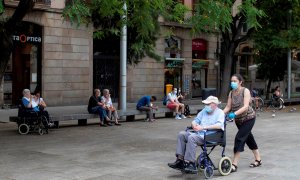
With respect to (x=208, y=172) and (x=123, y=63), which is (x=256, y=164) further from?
(x=123, y=63)

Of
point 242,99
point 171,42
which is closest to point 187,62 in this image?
point 171,42

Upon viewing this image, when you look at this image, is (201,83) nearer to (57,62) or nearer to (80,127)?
(57,62)

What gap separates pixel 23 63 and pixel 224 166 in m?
17.7

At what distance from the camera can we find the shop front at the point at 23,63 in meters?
23.8

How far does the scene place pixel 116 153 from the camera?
36.8 feet

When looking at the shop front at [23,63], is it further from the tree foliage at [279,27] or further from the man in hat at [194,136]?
the man in hat at [194,136]

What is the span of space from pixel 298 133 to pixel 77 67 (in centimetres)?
1373

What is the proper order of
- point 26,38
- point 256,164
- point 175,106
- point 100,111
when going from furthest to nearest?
point 26,38, point 175,106, point 100,111, point 256,164

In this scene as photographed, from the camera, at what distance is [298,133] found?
15.5 metres


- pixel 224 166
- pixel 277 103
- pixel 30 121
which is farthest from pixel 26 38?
pixel 224 166

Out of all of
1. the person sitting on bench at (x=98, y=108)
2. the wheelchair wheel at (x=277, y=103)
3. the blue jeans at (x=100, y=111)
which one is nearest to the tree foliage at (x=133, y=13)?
the person sitting on bench at (x=98, y=108)

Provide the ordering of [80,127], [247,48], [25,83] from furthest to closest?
[247,48], [25,83], [80,127]

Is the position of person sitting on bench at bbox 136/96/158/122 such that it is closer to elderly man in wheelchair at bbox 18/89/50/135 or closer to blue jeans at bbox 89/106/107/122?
blue jeans at bbox 89/106/107/122

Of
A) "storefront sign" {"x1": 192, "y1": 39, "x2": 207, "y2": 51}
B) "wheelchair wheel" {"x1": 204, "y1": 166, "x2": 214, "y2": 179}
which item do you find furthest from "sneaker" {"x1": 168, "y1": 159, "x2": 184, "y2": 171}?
"storefront sign" {"x1": 192, "y1": 39, "x2": 207, "y2": 51}
